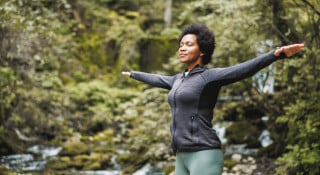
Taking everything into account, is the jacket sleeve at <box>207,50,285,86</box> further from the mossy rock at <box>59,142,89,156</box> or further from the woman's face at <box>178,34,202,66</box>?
the mossy rock at <box>59,142,89,156</box>

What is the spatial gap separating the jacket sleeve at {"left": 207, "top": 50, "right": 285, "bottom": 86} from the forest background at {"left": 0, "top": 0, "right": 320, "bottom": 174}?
14.1 feet

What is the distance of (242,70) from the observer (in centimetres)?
300

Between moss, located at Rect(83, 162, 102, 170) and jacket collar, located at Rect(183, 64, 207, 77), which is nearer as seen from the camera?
jacket collar, located at Rect(183, 64, 207, 77)

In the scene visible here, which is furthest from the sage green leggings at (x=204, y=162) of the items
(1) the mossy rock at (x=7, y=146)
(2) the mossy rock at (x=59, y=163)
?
(1) the mossy rock at (x=7, y=146)

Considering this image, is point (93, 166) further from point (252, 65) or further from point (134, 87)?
point (134, 87)

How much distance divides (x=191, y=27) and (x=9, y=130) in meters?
12.6

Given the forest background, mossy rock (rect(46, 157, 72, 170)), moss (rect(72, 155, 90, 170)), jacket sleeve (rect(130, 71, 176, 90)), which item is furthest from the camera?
moss (rect(72, 155, 90, 170))

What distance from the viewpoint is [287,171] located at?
7902 millimetres

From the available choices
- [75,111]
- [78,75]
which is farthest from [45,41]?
[78,75]

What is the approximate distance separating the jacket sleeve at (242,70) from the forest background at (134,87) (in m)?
4.30

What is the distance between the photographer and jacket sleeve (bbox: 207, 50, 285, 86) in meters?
2.91

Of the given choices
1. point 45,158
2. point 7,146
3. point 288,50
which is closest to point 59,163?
point 45,158

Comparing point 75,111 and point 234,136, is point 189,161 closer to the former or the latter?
point 234,136

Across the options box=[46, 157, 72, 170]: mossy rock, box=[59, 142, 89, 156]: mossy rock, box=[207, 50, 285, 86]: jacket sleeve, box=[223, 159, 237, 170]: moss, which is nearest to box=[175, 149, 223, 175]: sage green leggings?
box=[207, 50, 285, 86]: jacket sleeve
